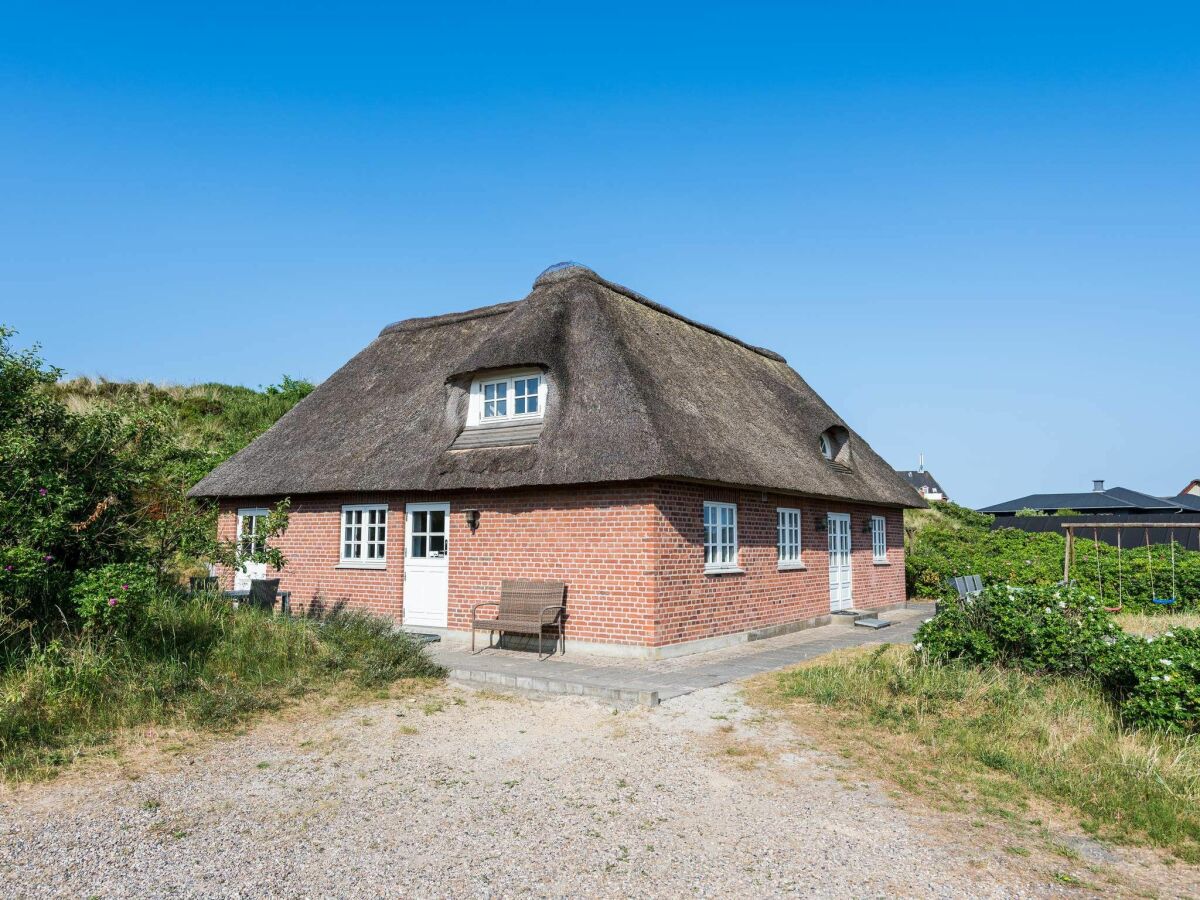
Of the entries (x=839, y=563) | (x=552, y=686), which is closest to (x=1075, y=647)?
(x=552, y=686)

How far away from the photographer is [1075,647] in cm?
804

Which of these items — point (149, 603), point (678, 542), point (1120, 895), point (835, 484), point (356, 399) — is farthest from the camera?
point (356, 399)

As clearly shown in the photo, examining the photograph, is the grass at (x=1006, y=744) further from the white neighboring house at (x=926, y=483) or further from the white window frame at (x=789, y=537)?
the white neighboring house at (x=926, y=483)

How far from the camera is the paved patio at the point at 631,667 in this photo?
8742mm

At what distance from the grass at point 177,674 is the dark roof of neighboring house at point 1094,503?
1783 inches

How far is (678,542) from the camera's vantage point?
36.9ft

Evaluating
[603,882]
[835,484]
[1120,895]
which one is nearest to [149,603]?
[603,882]

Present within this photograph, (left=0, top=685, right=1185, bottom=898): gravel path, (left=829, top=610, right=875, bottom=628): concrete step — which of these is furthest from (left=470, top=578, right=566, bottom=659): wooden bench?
(left=829, top=610, right=875, bottom=628): concrete step

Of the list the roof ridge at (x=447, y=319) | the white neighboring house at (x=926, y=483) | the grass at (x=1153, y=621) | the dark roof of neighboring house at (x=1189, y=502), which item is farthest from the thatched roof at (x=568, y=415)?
the white neighboring house at (x=926, y=483)

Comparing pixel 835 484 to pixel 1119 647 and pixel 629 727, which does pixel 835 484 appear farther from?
pixel 629 727

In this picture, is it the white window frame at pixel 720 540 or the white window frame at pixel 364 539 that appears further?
the white window frame at pixel 364 539

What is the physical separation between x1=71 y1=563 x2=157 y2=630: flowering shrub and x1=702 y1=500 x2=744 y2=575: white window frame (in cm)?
734

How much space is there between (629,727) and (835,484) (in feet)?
29.6

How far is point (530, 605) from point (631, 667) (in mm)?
1975
